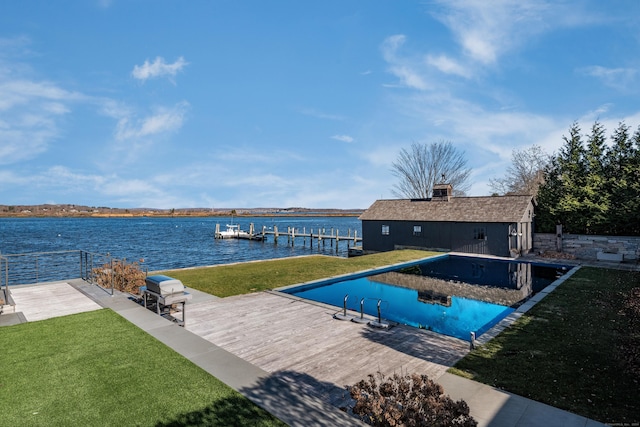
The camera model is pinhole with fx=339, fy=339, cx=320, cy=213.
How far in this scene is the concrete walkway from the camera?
465cm

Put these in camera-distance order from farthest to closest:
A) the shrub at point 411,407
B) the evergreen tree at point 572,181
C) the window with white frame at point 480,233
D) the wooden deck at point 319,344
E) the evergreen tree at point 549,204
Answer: the evergreen tree at point 549,204, the window with white frame at point 480,233, the evergreen tree at point 572,181, the wooden deck at point 319,344, the shrub at point 411,407

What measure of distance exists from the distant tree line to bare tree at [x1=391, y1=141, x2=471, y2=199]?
16182mm

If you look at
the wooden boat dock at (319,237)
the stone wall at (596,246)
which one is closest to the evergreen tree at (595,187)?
the stone wall at (596,246)

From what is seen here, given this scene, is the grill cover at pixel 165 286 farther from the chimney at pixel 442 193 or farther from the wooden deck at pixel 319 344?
the chimney at pixel 442 193

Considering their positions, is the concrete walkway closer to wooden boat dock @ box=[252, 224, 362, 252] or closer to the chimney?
the chimney

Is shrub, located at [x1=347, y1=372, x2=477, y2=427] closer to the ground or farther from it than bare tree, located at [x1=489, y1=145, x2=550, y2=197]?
closer to the ground

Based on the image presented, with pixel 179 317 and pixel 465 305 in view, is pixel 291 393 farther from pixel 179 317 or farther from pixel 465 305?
pixel 465 305

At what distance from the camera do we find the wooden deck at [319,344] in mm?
6344

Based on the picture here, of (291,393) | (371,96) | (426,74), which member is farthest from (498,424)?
(371,96)

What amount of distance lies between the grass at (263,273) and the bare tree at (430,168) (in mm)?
23545

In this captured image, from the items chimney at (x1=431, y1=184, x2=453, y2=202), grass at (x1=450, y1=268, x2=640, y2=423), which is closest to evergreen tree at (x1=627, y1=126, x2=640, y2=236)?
chimney at (x1=431, y1=184, x2=453, y2=202)

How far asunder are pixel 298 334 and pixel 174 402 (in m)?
3.67

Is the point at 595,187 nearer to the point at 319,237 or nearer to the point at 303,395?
the point at 303,395

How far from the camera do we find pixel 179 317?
9.45 metres
